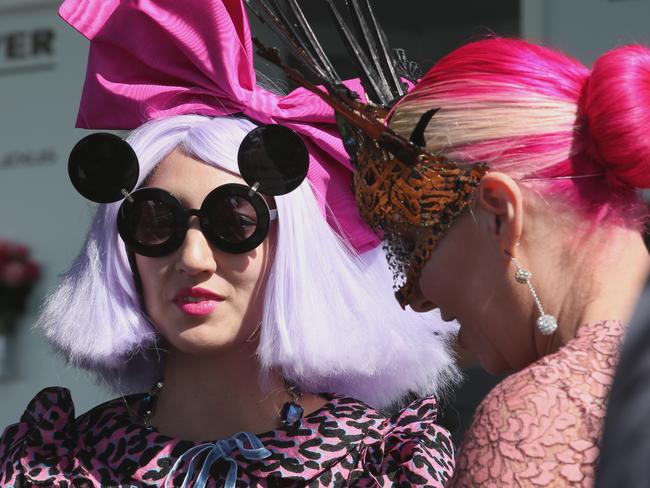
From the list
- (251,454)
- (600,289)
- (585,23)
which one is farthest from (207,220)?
(585,23)

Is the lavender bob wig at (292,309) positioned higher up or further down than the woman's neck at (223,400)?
higher up

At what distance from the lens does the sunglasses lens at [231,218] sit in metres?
1.89

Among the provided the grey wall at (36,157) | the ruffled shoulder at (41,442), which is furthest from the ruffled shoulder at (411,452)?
the grey wall at (36,157)

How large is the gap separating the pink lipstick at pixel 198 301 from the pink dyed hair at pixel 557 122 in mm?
644

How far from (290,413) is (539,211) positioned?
33.1 inches

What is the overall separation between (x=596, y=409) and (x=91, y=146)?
4.04 feet

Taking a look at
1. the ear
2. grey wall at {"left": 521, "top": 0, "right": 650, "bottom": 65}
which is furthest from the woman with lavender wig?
grey wall at {"left": 521, "top": 0, "right": 650, "bottom": 65}

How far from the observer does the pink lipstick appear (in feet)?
6.22

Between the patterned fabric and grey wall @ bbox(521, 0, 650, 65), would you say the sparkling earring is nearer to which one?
the patterned fabric

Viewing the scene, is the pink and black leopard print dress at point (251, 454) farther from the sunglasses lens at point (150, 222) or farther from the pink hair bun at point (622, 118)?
the pink hair bun at point (622, 118)

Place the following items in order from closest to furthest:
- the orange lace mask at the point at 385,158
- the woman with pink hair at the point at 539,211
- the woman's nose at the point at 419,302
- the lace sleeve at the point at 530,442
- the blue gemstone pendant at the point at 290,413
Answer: the lace sleeve at the point at 530,442 < the woman with pink hair at the point at 539,211 < the orange lace mask at the point at 385,158 < the woman's nose at the point at 419,302 < the blue gemstone pendant at the point at 290,413

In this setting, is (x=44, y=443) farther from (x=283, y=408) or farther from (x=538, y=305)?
(x=538, y=305)

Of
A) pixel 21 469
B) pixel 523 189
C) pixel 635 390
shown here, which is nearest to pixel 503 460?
pixel 523 189

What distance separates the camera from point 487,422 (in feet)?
3.78
